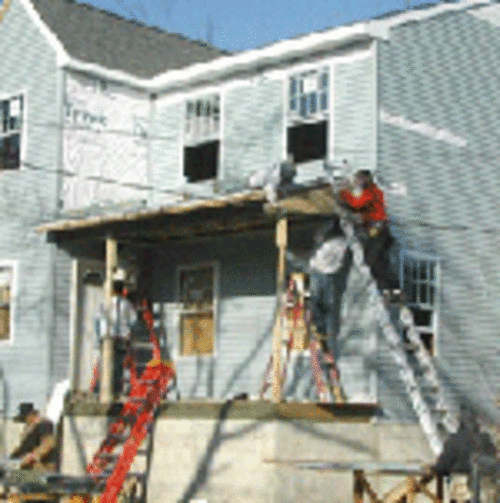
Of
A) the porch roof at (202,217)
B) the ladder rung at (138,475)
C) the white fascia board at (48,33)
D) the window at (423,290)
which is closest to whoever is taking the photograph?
the porch roof at (202,217)

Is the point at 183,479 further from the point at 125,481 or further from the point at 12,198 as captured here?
the point at 12,198

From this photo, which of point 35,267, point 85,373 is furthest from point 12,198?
point 85,373

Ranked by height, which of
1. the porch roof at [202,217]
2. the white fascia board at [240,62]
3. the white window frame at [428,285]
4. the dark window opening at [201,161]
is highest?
the white fascia board at [240,62]

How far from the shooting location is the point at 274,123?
21.6 m

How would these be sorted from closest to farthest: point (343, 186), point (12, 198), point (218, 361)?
point (343, 186) < point (218, 361) < point (12, 198)

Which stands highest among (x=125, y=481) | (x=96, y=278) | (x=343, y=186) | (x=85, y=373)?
(x=343, y=186)

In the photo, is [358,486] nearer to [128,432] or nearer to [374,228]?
[374,228]

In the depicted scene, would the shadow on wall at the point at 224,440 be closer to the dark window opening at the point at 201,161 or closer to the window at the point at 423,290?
the window at the point at 423,290

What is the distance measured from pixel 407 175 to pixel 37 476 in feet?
26.5

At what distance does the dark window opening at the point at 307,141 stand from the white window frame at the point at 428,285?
2.49 meters

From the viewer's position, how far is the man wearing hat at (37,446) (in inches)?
776

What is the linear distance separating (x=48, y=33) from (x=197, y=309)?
6.52m

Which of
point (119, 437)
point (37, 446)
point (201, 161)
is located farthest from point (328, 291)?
point (37, 446)

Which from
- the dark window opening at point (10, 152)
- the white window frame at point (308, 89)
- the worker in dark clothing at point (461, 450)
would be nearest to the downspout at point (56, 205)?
the dark window opening at point (10, 152)
